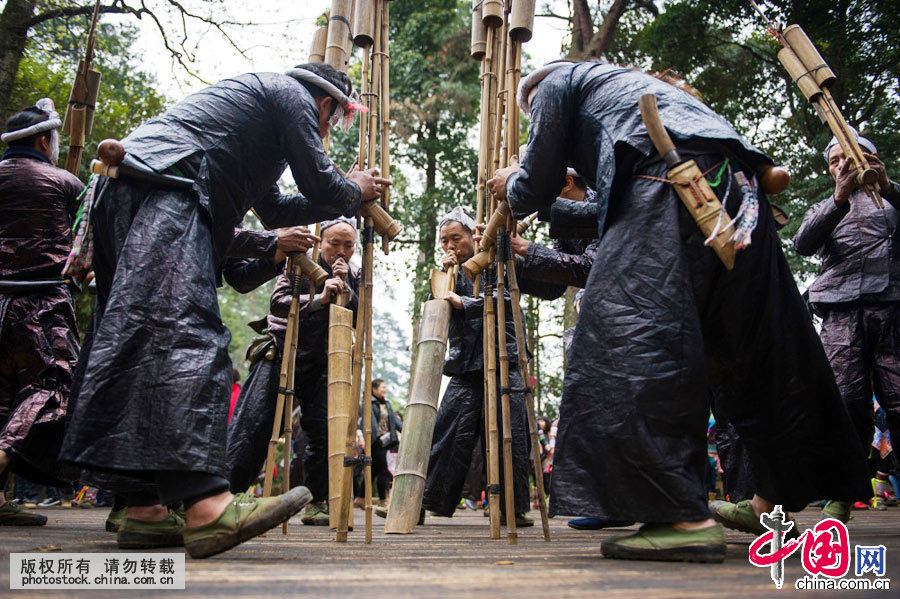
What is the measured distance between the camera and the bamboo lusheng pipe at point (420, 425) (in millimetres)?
3744

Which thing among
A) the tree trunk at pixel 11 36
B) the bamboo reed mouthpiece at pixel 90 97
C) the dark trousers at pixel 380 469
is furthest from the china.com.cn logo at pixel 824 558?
the tree trunk at pixel 11 36

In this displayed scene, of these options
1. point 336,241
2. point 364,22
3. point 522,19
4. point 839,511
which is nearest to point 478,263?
point 522,19

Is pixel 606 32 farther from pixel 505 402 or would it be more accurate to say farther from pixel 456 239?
pixel 505 402

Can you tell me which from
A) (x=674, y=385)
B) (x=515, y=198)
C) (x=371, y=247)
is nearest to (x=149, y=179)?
(x=371, y=247)

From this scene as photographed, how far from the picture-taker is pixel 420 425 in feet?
12.6

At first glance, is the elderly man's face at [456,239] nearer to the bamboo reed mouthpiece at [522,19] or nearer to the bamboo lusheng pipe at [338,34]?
the bamboo lusheng pipe at [338,34]

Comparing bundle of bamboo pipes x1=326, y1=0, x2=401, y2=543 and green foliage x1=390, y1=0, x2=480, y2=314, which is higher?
green foliage x1=390, y1=0, x2=480, y2=314

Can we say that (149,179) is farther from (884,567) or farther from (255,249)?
(884,567)

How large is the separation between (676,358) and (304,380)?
3.02 m

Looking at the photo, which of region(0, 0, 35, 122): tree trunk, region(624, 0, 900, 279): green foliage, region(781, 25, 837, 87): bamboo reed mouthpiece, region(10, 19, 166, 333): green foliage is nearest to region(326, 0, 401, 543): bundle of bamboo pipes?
region(781, 25, 837, 87): bamboo reed mouthpiece

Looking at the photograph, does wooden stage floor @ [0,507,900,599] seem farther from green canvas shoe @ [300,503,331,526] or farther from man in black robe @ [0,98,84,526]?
green canvas shoe @ [300,503,331,526]

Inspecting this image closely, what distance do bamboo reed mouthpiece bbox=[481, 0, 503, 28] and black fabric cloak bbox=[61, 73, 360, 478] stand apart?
1.43 meters

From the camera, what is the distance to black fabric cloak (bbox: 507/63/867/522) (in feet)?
7.03

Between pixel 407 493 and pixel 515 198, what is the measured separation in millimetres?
1668
